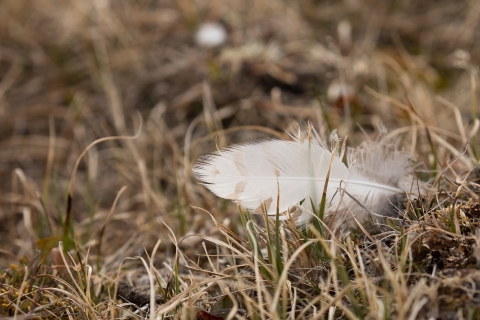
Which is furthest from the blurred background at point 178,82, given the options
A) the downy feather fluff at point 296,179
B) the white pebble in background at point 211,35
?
the downy feather fluff at point 296,179

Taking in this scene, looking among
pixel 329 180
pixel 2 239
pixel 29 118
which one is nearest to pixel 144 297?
pixel 329 180

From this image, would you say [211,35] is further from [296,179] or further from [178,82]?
[296,179]

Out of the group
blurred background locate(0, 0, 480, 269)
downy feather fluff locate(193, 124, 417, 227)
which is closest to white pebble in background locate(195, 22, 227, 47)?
blurred background locate(0, 0, 480, 269)

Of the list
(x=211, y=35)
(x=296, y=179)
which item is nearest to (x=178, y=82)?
(x=211, y=35)

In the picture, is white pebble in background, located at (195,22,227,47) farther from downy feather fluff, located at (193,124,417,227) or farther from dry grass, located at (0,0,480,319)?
downy feather fluff, located at (193,124,417,227)

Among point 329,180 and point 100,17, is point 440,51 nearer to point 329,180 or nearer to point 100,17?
point 100,17

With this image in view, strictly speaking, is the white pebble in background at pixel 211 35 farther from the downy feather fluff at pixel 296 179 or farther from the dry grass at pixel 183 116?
the downy feather fluff at pixel 296 179

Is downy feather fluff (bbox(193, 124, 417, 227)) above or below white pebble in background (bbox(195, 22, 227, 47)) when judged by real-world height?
below
